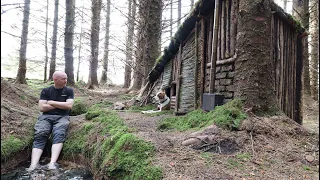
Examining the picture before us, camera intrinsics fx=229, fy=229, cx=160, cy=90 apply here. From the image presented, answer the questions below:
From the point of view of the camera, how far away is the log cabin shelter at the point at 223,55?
5219 mm

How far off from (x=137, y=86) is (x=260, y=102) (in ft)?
26.6

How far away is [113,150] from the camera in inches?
142

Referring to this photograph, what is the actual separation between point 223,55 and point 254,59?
3.42 feet

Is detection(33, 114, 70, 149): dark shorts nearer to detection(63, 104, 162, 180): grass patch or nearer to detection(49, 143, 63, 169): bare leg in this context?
detection(49, 143, 63, 169): bare leg

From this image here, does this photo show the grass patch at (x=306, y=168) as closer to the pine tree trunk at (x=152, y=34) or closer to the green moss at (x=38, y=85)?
the pine tree trunk at (x=152, y=34)

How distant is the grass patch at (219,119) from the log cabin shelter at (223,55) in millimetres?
446

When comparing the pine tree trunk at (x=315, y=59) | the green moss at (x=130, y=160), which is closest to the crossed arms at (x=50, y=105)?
the green moss at (x=130, y=160)

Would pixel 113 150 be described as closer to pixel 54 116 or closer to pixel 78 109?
pixel 54 116

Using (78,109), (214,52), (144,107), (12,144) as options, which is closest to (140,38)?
(144,107)

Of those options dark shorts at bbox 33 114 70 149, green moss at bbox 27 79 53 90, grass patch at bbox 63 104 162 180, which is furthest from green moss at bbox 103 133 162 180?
green moss at bbox 27 79 53 90

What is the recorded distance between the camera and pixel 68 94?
5.19m

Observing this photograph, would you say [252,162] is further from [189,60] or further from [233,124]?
[189,60]

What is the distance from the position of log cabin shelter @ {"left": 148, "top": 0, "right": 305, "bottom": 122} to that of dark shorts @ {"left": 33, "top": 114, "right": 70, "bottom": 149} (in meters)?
3.28

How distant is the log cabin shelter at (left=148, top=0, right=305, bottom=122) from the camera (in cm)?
522
